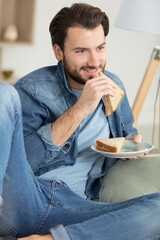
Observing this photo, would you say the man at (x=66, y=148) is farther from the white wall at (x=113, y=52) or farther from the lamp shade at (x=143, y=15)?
the white wall at (x=113, y=52)

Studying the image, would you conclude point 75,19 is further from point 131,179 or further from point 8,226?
→ point 8,226

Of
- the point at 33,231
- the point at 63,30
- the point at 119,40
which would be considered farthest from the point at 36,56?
the point at 33,231

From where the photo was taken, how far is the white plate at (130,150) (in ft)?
5.14

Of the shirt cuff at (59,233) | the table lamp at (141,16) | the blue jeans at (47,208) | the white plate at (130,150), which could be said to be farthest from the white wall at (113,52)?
the shirt cuff at (59,233)

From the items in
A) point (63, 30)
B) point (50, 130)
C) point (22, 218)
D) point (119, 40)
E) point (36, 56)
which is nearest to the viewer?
point (22, 218)

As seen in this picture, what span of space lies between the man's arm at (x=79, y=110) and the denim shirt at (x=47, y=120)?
31 mm

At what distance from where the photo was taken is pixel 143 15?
7.53 feet

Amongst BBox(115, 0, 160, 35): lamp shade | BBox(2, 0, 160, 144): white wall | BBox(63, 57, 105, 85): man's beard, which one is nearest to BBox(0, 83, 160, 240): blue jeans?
BBox(63, 57, 105, 85): man's beard

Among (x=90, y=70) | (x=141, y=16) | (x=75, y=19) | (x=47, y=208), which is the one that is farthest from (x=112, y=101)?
(x=141, y=16)

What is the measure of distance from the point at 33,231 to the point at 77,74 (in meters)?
0.68

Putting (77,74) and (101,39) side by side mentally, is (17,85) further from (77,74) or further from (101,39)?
(101,39)

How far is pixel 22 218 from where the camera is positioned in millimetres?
1282

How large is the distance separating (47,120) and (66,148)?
14 cm

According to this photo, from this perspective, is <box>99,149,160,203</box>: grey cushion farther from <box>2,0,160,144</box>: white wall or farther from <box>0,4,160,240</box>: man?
<box>2,0,160,144</box>: white wall
